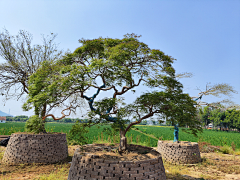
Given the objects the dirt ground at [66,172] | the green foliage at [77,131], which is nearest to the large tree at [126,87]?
the green foliage at [77,131]

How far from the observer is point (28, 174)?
21.2ft

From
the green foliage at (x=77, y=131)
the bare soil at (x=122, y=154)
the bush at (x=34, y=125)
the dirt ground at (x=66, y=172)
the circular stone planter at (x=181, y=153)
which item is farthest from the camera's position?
the circular stone planter at (x=181, y=153)

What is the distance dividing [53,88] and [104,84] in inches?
63.0

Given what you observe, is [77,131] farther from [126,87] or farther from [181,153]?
[181,153]

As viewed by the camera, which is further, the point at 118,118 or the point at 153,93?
the point at 153,93

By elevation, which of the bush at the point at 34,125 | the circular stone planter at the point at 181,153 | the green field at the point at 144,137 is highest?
the bush at the point at 34,125

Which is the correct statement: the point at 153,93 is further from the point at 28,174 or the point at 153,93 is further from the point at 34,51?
the point at 34,51

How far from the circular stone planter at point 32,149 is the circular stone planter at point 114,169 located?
13.9 feet

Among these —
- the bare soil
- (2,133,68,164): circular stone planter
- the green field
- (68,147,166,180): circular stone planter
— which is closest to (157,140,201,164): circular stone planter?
the green field

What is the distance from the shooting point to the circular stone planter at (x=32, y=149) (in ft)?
25.0

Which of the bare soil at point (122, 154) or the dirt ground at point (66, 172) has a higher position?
the bare soil at point (122, 154)

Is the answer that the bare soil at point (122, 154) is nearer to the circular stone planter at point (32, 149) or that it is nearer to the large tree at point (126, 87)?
the large tree at point (126, 87)

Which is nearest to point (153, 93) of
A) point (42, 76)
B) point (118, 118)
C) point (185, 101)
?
point (185, 101)

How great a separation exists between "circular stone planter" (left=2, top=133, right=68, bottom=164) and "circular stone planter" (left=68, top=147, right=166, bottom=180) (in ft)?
13.9
